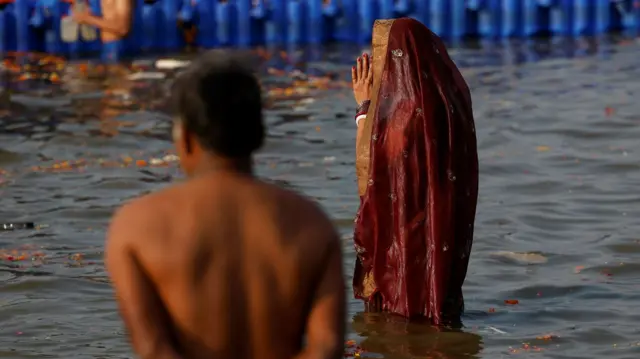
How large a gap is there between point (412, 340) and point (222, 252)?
135 inches

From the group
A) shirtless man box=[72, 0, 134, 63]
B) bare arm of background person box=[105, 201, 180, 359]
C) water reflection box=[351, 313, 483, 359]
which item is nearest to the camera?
bare arm of background person box=[105, 201, 180, 359]

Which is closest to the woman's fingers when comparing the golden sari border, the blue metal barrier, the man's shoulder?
the golden sari border

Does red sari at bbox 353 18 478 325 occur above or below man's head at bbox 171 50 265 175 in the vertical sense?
below

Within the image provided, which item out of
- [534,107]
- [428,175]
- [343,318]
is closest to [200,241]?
[343,318]

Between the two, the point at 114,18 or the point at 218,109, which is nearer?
the point at 218,109

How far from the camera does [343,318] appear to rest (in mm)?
3010

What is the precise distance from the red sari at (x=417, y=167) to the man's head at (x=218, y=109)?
9.74ft

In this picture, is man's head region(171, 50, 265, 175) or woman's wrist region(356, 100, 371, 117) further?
woman's wrist region(356, 100, 371, 117)

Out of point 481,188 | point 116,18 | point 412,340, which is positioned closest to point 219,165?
point 412,340

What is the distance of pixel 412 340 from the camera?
620 centimetres

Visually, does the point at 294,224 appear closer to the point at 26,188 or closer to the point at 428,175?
the point at 428,175

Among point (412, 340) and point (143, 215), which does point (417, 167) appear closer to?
point (412, 340)

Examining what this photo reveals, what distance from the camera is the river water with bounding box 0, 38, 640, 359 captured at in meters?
6.65

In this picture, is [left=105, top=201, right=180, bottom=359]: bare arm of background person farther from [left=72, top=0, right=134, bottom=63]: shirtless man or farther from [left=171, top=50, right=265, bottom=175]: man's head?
[left=72, top=0, right=134, bottom=63]: shirtless man
